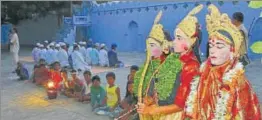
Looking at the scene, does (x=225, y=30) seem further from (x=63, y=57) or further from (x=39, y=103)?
(x=63, y=57)

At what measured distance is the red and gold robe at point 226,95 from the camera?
2.95 metres

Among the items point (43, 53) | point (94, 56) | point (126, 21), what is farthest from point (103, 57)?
point (126, 21)

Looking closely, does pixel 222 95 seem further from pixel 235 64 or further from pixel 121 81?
pixel 121 81

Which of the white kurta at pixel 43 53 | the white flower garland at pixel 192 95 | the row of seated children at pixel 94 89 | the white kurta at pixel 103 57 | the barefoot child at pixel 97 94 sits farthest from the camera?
the white kurta at pixel 103 57

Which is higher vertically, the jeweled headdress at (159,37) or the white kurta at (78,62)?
the jeweled headdress at (159,37)

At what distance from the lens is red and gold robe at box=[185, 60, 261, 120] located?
295 cm

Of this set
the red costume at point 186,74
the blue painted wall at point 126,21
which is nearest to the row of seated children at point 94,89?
the red costume at point 186,74

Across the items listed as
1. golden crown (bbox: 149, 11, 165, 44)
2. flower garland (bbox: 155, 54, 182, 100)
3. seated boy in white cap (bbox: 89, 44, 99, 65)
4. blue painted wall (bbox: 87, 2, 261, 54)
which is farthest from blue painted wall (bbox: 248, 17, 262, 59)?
flower garland (bbox: 155, 54, 182, 100)

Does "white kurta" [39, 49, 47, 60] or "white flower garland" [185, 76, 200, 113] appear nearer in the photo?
"white flower garland" [185, 76, 200, 113]

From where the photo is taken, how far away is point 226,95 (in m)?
2.96

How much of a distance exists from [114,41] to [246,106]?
12.4m

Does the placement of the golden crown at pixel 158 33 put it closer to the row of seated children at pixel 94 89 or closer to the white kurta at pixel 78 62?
the row of seated children at pixel 94 89

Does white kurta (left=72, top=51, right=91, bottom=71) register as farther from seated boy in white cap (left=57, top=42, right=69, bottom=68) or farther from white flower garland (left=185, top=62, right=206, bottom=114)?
white flower garland (left=185, top=62, right=206, bottom=114)

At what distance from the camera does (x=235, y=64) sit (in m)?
2.99
